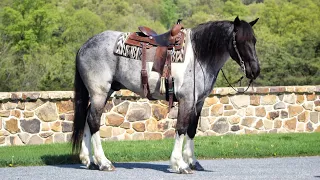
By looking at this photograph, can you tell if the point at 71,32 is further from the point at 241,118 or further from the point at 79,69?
the point at 79,69

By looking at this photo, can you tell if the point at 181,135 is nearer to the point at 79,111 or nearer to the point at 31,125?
the point at 79,111

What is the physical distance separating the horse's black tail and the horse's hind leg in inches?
11.3

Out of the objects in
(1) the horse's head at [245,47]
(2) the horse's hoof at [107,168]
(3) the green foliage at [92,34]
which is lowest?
(3) the green foliage at [92,34]

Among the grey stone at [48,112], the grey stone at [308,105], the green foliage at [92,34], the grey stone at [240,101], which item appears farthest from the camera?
the green foliage at [92,34]

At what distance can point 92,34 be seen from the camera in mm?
69750

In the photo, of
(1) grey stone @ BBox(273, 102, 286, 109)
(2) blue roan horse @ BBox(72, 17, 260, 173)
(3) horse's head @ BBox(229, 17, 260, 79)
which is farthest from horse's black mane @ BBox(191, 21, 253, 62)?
(1) grey stone @ BBox(273, 102, 286, 109)

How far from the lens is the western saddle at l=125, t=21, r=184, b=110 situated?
385 inches

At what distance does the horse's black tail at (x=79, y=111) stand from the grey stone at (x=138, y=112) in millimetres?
4491

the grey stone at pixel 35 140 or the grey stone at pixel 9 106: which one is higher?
the grey stone at pixel 9 106

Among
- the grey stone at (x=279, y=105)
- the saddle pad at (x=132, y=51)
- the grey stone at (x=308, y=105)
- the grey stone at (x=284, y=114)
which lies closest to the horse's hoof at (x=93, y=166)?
the saddle pad at (x=132, y=51)

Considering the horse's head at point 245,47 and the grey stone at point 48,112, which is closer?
the horse's head at point 245,47

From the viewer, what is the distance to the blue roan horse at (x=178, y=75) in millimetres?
9719

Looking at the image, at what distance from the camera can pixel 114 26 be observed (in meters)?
84.8

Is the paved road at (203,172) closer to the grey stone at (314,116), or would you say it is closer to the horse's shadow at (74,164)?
the horse's shadow at (74,164)
